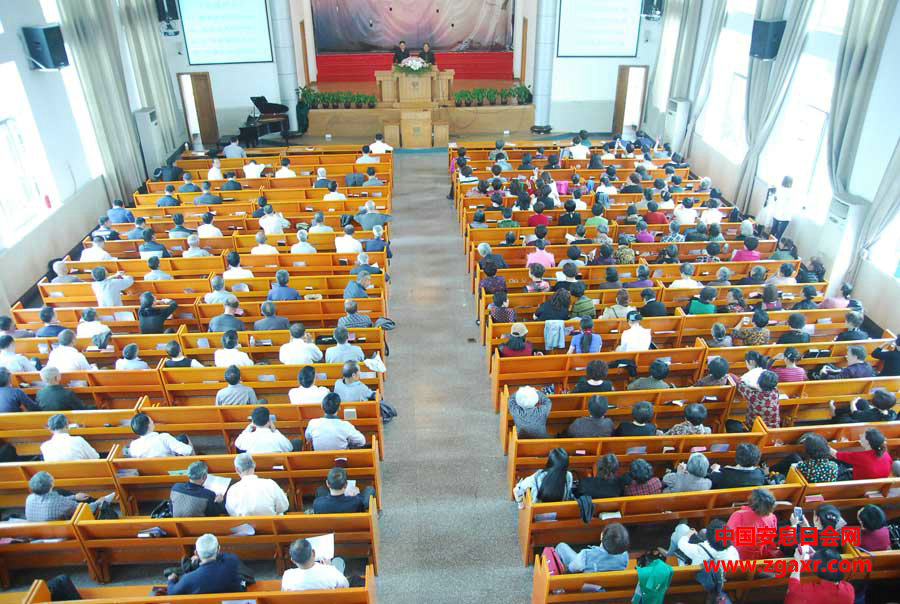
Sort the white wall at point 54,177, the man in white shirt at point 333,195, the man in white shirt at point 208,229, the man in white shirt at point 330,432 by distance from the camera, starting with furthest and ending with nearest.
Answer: the man in white shirt at point 333,195, the man in white shirt at point 208,229, the white wall at point 54,177, the man in white shirt at point 330,432

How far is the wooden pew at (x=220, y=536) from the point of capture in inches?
183

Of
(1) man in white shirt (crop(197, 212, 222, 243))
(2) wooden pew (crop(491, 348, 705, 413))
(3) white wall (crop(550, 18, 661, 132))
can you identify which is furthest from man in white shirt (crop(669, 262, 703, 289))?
(3) white wall (crop(550, 18, 661, 132))

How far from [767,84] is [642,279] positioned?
6.14m

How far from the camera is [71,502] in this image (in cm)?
479

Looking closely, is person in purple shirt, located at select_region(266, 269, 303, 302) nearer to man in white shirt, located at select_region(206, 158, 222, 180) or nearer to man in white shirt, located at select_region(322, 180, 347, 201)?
man in white shirt, located at select_region(322, 180, 347, 201)

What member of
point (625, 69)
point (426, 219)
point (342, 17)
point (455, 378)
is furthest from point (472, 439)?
point (342, 17)

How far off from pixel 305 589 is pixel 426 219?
344 inches

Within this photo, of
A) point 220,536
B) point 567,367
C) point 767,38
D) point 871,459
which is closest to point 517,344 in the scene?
point 567,367

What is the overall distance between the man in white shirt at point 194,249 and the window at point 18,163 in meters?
2.84

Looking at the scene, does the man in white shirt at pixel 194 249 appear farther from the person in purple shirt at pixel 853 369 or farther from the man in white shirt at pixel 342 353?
the person in purple shirt at pixel 853 369

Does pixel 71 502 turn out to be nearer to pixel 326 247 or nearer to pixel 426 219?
pixel 326 247

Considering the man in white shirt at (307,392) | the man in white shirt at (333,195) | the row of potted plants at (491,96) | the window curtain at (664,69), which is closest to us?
the man in white shirt at (307,392)

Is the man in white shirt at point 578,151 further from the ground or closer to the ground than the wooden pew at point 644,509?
further from the ground

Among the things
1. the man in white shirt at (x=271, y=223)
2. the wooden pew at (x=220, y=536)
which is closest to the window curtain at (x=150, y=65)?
the man in white shirt at (x=271, y=223)
